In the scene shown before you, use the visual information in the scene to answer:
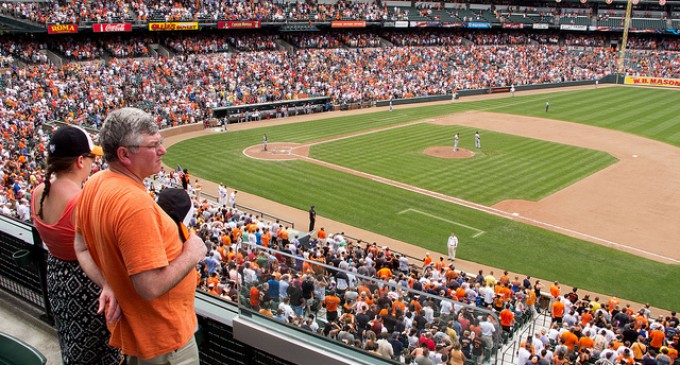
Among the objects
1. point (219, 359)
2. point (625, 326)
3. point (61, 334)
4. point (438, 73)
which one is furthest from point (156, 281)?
point (438, 73)

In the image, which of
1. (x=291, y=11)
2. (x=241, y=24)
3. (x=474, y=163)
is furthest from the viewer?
(x=291, y=11)

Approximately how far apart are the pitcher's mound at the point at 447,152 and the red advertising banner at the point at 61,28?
2662 cm

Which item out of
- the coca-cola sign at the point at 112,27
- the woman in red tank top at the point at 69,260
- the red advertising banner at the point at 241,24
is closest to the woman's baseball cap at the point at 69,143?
the woman in red tank top at the point at 69,260

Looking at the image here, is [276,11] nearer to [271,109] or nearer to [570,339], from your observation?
[271,109]

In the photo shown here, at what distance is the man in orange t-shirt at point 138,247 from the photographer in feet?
9.45

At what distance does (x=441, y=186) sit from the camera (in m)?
27.3

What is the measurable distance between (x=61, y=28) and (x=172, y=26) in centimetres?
881

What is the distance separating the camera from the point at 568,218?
23672mm

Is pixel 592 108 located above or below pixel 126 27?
below

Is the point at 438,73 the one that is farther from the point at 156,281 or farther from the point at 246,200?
the point at 156,281

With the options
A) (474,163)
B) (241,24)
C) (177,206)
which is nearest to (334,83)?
(241,24)

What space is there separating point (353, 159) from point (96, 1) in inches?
1035

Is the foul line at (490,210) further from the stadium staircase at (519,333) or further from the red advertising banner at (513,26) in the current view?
the red advertising banner at (513,26)

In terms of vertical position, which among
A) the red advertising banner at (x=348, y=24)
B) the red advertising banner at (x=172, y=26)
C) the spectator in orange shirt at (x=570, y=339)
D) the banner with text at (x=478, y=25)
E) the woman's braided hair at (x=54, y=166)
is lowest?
the spectator in orange shirt at (x=570, y=339)
